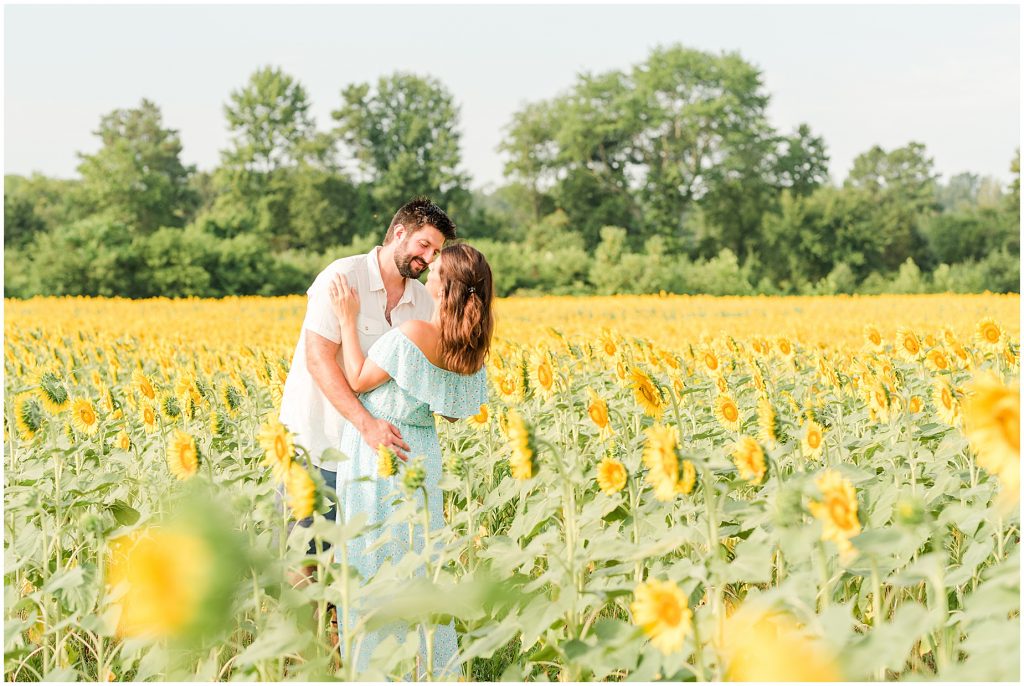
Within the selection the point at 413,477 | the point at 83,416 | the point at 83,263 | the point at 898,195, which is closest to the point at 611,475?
the point at 413,477

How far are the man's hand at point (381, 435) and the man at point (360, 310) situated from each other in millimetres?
224

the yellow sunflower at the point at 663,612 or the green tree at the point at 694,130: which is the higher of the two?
the green tree at the point at 694,130

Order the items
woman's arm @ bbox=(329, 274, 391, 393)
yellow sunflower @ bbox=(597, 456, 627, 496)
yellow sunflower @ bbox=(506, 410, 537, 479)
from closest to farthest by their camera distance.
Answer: yellow sunflower @ bbox=(506, 410, 537, 479) → yellow sunflower @ bbox=(597, 456, 627, 496) → woman's arm @ bbox=(329, 274, 391, 393)

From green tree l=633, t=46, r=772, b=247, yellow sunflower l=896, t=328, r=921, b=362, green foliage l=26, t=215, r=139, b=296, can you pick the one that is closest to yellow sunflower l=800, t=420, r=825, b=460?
yellow sunflower l=896, t=328, r=921, b=362

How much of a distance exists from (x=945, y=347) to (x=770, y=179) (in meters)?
45.4

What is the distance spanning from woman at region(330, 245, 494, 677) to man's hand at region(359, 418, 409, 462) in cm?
4

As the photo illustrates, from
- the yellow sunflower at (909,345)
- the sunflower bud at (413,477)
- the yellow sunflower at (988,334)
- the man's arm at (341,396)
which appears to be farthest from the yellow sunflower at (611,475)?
the yellow sunflower at (988,334)

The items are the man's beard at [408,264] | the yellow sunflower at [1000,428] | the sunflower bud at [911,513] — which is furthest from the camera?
the man's beard at [408,264]

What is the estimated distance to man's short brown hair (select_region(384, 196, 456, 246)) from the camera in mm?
3096

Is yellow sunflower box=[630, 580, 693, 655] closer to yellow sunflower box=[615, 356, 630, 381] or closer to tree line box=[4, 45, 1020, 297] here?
yellow sunflower box=[615, 356, 630, 381]

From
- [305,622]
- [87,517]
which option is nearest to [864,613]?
[305,622]

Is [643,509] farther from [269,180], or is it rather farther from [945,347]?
[269,180]

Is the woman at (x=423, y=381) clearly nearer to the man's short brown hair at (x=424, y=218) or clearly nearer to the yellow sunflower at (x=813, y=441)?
the man's short brown hair at (x=424, y=218)

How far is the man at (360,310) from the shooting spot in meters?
3.02
